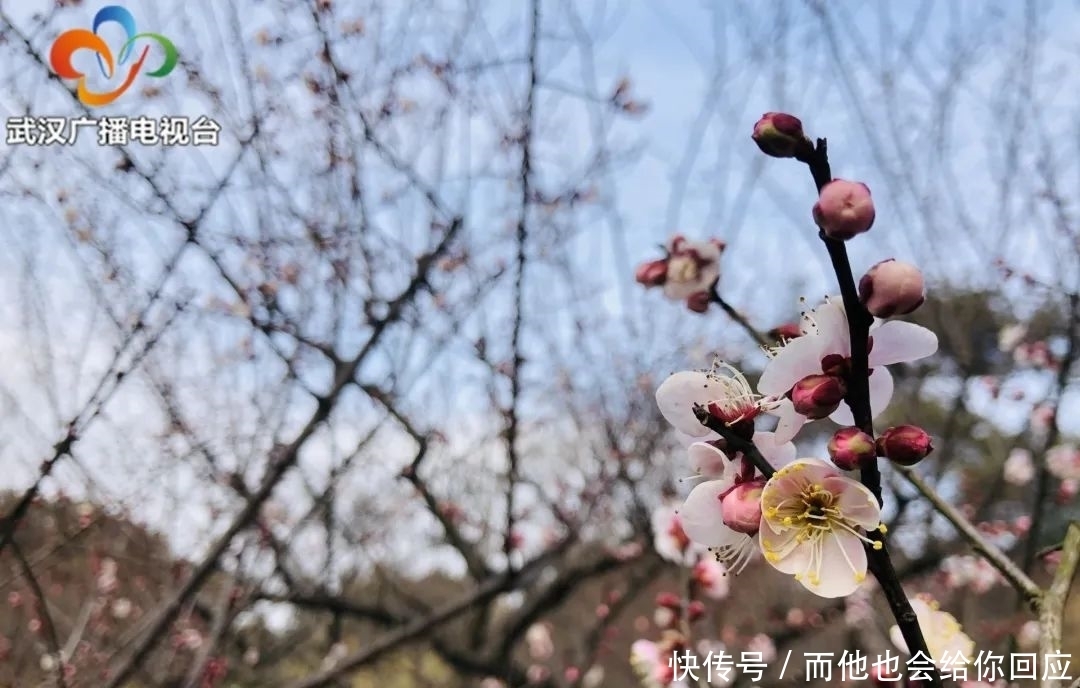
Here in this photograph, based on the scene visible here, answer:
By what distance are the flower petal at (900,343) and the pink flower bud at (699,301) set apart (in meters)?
0.53

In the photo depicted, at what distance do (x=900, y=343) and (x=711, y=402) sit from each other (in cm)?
18

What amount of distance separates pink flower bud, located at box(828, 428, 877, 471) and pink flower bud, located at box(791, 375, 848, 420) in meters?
0.02

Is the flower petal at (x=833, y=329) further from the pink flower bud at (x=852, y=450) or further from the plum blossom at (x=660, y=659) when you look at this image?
the plum blossom at (x=660, y=659)

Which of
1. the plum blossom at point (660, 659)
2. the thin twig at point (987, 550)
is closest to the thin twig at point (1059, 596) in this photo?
the thin twig at point (987, 550)

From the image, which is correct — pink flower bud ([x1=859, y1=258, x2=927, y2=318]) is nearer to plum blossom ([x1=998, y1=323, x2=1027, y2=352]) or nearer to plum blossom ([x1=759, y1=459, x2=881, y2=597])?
plum blossom ([x1=759, y1=459, x2=881, y2=597])

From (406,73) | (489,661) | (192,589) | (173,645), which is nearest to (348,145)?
(406,73)

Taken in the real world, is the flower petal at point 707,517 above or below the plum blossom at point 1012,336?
below

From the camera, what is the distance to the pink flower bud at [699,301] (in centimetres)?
134

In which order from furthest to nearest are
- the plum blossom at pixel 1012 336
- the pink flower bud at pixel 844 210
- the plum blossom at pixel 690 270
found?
the plum blossom at pixel 1012 336, the plum blossom at pixel 690 270, the pink flower bud at pixel 844 210

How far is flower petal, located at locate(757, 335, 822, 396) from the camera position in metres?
0.75

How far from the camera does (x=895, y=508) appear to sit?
146 inches

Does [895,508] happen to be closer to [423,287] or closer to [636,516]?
[636,516]

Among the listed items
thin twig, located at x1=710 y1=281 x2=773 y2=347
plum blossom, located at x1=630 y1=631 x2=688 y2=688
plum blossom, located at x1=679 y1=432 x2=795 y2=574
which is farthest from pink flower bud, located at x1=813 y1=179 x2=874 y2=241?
plum blossom, located at x1=630 y1=631 x2=688 y2=688

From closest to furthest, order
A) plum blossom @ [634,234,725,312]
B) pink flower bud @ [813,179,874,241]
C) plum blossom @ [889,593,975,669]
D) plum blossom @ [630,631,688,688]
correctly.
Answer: pink flower bud @ [813,179,874,241] → plum blossom @ [889,593,975,669] → plum blossom @ [634,234,725,312] → plum blossom @ [630,631,688,688]
